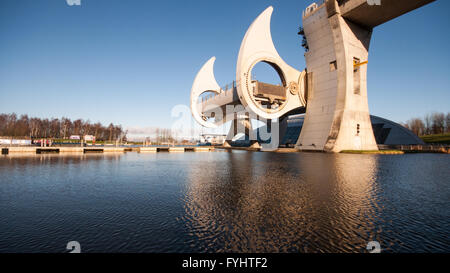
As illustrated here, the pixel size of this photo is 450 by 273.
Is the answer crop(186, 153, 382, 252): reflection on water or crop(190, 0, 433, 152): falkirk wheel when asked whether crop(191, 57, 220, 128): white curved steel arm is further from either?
crop(186, 153, 382, 252): reflection on water

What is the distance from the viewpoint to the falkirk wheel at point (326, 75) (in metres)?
31.0

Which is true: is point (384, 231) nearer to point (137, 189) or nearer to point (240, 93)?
point (137, 189)

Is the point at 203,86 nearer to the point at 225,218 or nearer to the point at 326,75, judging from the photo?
the point at 326,75

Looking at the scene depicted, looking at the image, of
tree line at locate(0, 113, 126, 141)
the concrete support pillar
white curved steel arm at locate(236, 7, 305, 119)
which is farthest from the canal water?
tree line at locate(0, 113, 126, 141)

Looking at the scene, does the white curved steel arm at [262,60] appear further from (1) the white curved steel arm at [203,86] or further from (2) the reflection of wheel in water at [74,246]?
(2) the reflection of wheel in water at [74,246]

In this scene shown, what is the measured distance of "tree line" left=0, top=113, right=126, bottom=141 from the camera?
72544 mm

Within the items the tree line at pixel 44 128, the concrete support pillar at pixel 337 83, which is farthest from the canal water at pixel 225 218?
the tree line at pixel 44 128

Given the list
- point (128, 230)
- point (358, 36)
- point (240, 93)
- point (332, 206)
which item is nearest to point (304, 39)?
point (358, 36)

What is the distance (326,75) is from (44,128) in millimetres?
99109

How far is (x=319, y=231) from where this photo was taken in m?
3.99

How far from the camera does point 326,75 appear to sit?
34.3m

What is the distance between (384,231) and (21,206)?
8.34m

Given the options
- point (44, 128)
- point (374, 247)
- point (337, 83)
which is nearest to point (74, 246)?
point (374, 247)

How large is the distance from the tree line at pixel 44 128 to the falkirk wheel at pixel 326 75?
58378 millimetres
